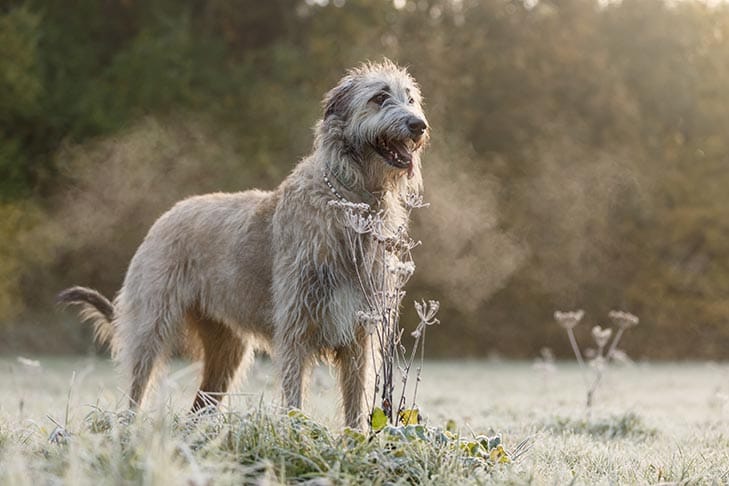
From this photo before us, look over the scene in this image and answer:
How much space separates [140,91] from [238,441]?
52.7 feet

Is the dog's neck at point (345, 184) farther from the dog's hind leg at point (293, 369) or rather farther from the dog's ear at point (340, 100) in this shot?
the dog's hind leg at point (293, 369)

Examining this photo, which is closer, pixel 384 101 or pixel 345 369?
pixel 384 101

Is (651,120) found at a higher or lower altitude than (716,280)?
higher

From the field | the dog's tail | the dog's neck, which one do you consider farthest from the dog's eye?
the dog's tail

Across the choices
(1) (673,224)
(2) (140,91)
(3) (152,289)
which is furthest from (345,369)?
(1) (673,224)

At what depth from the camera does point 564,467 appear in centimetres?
395

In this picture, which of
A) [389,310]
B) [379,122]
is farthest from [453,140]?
[389,310]

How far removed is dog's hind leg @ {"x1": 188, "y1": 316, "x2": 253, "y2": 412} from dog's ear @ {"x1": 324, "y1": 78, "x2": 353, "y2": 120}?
5.91ft

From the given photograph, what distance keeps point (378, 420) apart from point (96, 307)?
3125mm

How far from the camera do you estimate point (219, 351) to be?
6004 mm

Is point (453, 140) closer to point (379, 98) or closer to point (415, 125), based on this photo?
point (379, 98)

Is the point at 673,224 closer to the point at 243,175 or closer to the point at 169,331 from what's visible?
the point at 243,175

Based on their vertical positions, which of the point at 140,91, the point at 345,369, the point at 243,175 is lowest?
the point at 345,369

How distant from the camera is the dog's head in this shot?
448 cm
